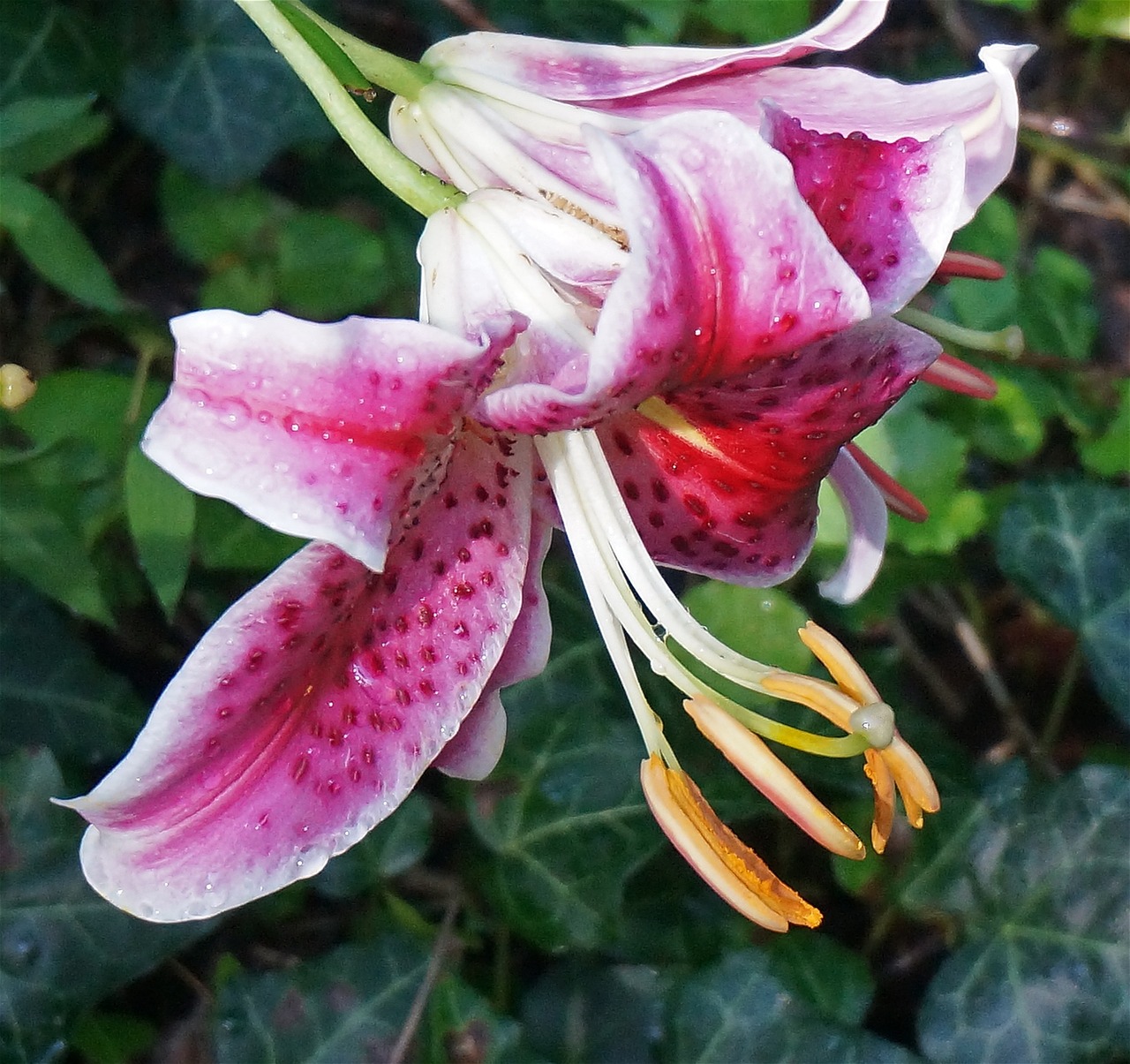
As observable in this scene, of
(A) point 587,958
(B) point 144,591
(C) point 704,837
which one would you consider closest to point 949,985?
(A) point 587,958

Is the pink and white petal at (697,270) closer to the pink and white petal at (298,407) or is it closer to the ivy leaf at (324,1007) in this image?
the pink and white petal at (298,407)

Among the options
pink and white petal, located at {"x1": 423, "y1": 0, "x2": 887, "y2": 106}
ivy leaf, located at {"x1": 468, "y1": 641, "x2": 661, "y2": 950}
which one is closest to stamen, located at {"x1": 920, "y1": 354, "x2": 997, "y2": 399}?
pink and white petal, located at {"x1": 423, "y1": 0, "x2": 887, "y2": 106}

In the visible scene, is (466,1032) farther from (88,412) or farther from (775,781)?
(88,412)

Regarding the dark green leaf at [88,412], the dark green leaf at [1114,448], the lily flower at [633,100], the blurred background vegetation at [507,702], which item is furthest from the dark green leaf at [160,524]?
the dark green leaf at [1114,448]

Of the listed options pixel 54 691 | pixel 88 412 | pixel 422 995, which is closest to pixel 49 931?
pixel 54 691

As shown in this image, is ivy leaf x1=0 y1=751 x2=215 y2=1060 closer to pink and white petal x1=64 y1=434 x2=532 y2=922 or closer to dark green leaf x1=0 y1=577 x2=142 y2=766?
dark green leaf x1=0 y1=577 x2=142 y2=766

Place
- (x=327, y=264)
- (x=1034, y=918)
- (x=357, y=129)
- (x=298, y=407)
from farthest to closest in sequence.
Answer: (x=327, y=264) < (x=1034, y=918) < (x=357, y=129) < (x=298, y=407)

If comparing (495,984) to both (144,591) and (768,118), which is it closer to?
(144,591)
